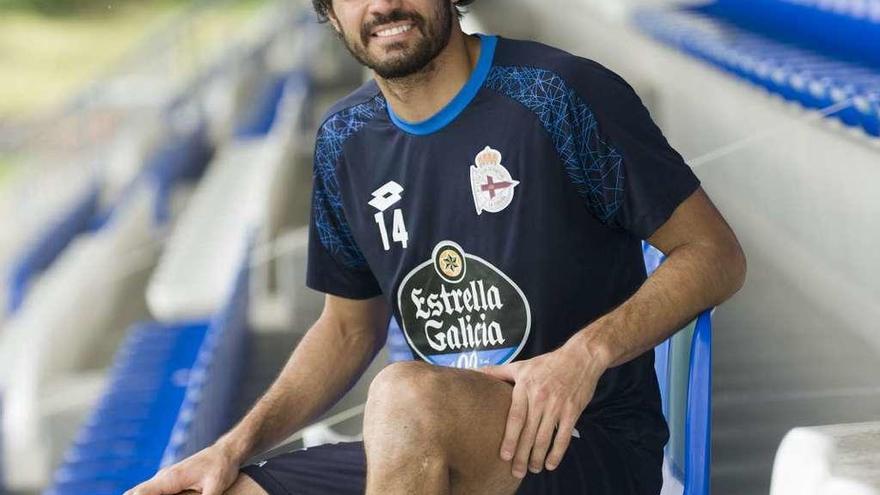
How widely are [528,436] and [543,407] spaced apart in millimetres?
25

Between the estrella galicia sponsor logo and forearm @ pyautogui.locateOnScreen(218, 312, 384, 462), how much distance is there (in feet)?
0.41

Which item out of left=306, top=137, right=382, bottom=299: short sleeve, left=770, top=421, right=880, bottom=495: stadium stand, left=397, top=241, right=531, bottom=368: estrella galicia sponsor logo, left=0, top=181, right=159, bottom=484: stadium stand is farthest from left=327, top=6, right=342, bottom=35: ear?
left=0, top=181, right=159, bottom=484: stadium stand

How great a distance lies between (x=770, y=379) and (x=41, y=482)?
2.83 meters

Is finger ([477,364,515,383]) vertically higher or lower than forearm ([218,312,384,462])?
higher

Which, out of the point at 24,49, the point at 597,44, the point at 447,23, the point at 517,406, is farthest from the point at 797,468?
the point at 24,49

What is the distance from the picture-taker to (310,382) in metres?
1.31

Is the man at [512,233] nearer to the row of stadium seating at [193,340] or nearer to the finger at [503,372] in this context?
the finger at [503,372]

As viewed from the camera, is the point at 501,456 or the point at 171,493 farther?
the point at 171,493

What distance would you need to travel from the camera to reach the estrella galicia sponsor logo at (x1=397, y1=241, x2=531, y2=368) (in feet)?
3.82

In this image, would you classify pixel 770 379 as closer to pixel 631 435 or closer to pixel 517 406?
pixel 631 435

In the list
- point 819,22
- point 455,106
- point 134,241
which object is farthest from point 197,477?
point 134,241

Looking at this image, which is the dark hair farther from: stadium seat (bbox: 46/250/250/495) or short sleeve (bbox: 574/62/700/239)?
stadium seat (bbox: 46/250/250/495)

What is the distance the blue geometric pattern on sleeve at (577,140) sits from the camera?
1124mm

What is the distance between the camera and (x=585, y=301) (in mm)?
1167
